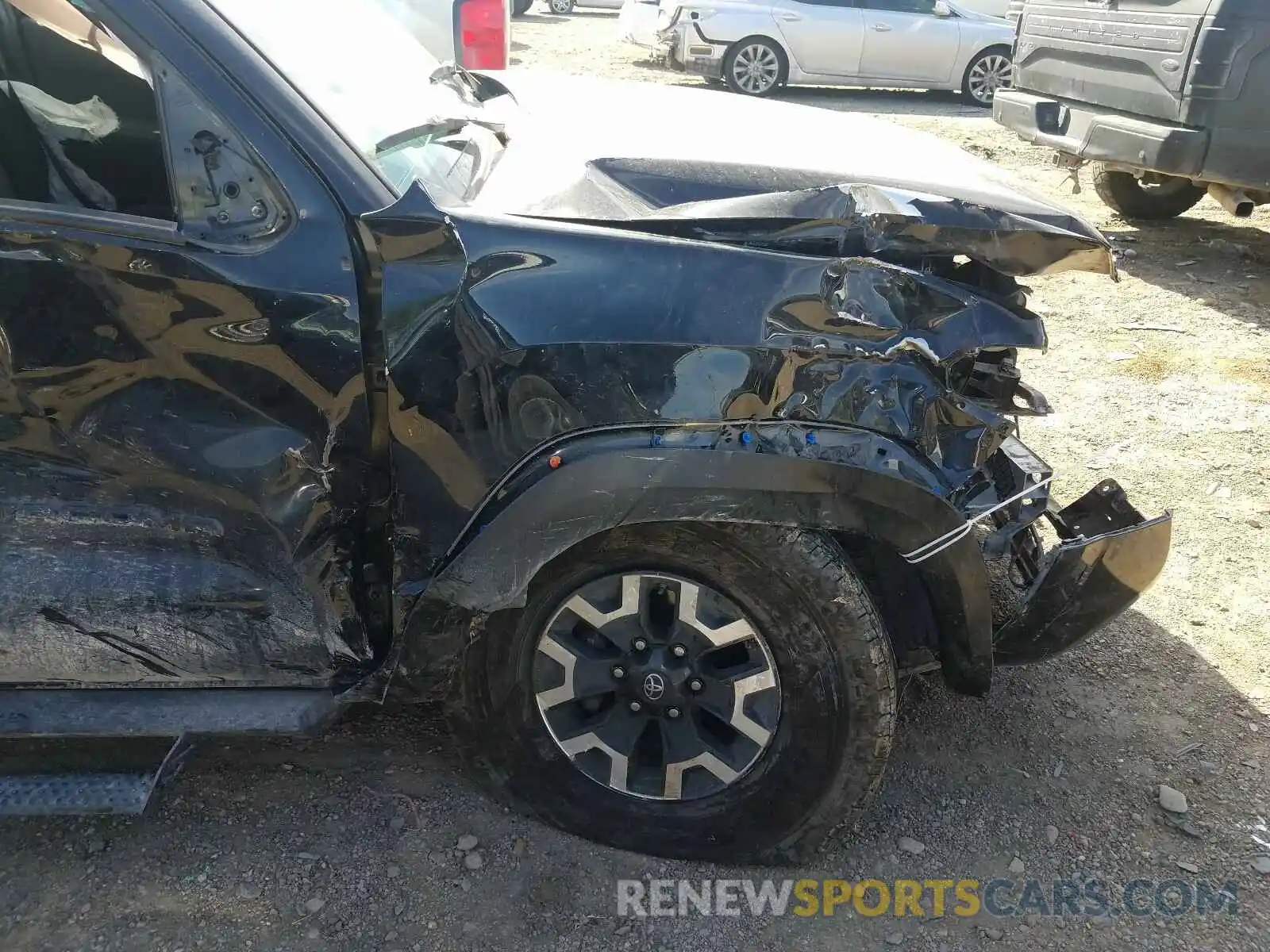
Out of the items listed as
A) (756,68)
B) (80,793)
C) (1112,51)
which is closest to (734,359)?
(80,793)

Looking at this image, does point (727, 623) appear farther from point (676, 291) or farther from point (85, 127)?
point (85, 127)

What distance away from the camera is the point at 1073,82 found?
648cm

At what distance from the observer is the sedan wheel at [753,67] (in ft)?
39.9

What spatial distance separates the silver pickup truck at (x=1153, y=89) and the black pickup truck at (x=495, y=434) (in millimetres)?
4119

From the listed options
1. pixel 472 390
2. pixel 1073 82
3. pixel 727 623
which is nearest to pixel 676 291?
pixel 472 390

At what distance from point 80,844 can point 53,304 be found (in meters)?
1.33

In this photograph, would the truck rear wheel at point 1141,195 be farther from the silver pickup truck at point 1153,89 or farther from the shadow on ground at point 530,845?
the shadow on ground at point 530,845

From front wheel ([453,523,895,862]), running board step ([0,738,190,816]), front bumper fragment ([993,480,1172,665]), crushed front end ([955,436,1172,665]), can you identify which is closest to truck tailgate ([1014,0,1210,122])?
crushed front end ([955,436,1172,665])

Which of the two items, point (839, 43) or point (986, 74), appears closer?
point (839, 43)

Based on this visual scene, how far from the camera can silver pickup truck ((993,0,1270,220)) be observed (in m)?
5.36

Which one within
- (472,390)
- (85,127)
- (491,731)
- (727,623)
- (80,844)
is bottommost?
(80,844)

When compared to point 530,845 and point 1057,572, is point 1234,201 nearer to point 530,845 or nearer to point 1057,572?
point 1057,572

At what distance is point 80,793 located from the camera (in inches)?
84.5

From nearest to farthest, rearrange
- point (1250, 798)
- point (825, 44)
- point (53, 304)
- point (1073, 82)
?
point (53, 304)
point (1250, 798)
point (1073, 82)
point (825, 44)
